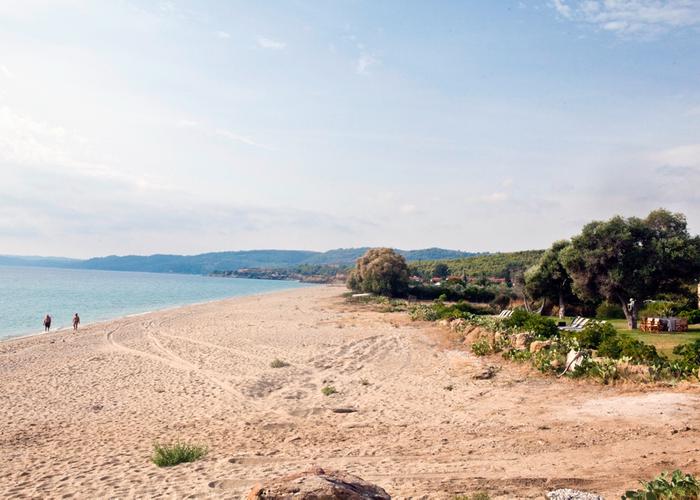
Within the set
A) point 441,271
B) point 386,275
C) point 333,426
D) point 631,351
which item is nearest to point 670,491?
point 333,426

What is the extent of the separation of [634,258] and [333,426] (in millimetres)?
16835

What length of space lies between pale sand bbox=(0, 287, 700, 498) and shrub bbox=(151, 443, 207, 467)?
0.15 m

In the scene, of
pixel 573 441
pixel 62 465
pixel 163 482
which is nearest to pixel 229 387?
pixel 62 465

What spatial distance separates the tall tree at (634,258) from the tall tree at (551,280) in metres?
6.91

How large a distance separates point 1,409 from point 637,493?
12.9 meters

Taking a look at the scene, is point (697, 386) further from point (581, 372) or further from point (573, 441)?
point (573, 441)

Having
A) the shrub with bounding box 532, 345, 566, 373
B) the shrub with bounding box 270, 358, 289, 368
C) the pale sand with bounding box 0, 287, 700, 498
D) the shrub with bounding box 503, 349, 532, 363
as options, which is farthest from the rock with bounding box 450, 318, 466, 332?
the shrub with bounding box 270, 358, 289, 368

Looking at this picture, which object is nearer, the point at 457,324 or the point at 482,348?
the point at 482,348

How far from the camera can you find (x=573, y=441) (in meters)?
7.93

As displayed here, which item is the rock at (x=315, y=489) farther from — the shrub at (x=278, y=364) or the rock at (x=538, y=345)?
the shrub at (x=278, y=364)

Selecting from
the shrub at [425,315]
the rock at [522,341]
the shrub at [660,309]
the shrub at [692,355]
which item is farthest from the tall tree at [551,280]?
the shrub at [692,355]

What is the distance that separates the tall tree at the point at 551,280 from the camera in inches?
1167

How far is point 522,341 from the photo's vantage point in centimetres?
1630

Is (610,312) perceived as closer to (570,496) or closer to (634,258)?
(634,258)
